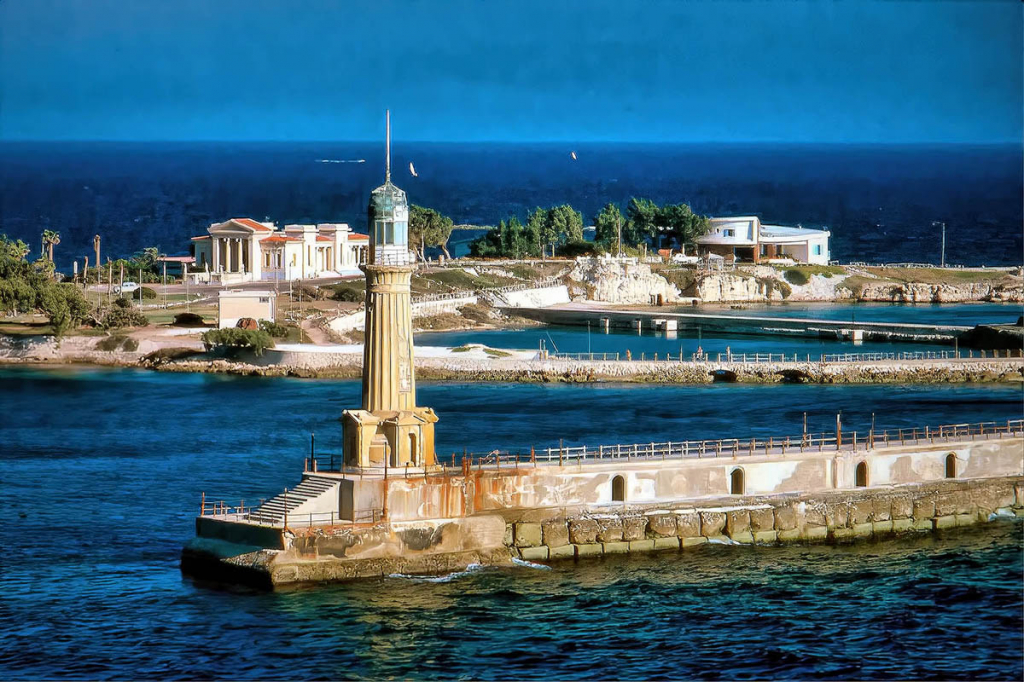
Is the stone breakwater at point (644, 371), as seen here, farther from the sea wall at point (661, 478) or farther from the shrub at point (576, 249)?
the shrub at point (576, 249)

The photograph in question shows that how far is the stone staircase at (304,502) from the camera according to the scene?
5384cm

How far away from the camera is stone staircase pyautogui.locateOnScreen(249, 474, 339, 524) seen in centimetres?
5384

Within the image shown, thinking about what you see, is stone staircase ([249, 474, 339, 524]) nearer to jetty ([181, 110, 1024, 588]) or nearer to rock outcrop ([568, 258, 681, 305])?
jetty ([181, 110, 1024, 588])

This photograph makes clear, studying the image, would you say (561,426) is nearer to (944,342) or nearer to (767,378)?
(767,378)

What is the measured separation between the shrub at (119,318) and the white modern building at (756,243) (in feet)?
215

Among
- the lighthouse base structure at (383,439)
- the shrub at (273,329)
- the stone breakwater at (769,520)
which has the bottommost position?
the stone breakwater at (769,520)

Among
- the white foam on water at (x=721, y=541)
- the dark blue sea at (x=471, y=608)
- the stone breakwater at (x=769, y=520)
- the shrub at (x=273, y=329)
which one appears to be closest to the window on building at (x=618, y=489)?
the stone breakwater at (x=769, y=520)

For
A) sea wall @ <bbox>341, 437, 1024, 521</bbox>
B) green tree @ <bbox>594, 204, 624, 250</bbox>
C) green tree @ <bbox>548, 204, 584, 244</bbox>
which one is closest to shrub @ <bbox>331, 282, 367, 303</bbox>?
green tree @ <bbox>548, 204, 584, 244</bbox>

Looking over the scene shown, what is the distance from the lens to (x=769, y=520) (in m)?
59.1

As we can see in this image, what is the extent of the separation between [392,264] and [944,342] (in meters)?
69.7

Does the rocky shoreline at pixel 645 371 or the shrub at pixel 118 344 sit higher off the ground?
the shrub at pixel 118 344

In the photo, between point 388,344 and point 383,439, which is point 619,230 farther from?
point 383,439

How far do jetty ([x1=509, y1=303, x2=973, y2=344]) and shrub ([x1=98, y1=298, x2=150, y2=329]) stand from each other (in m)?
30.3

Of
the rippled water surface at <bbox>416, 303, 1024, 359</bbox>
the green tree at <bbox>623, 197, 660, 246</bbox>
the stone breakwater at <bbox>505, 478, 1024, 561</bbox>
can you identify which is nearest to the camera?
the stone breakwater at <bbox>505, 478, 1024, 561</bbox>
